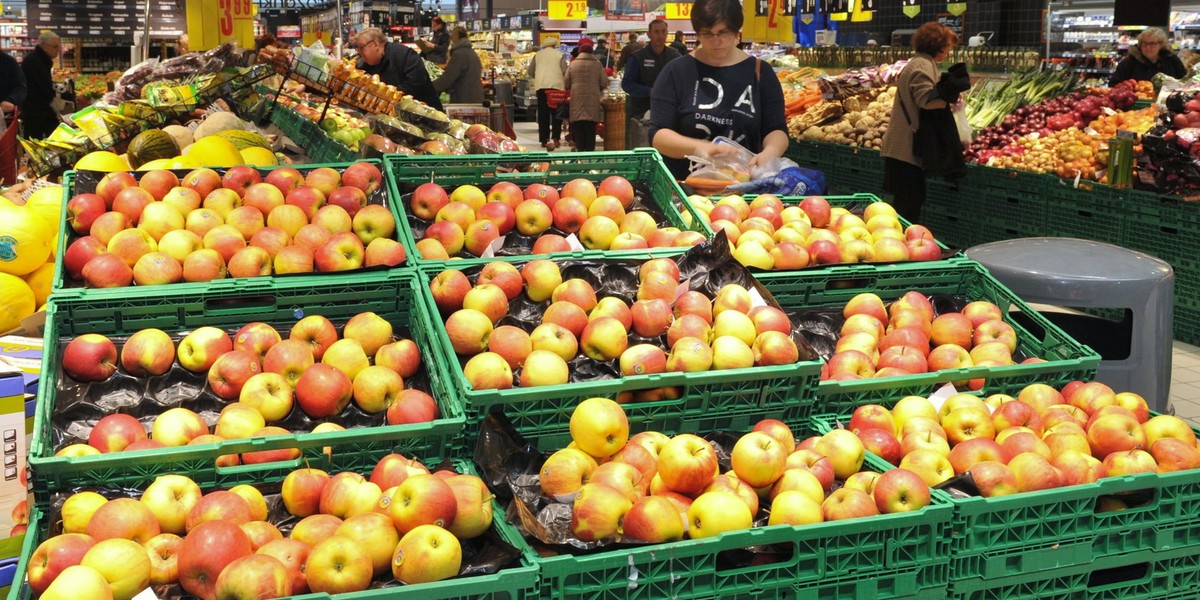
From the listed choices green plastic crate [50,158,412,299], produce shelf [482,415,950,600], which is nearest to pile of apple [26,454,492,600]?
produce shelf [482,415,950,600]

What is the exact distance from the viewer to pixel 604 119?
49.4 feet

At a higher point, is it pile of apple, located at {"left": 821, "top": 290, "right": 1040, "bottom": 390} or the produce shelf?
pile of apple, located at {"left": 821, "top": 290, "right": 1040, "bottom": 390}

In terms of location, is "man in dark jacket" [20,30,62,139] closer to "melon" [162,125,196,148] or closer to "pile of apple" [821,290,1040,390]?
"melon" [162,125,196,148]

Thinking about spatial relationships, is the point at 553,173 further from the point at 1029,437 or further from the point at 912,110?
the point at 912,110

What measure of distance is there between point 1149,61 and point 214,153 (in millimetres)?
8333

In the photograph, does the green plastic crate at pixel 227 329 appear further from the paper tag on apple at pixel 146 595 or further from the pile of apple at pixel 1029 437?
the pile of apple at pixel 1029 437

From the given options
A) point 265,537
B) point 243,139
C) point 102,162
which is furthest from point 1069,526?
point 243,139

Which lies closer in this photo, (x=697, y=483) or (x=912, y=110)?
(x=697, y=483)

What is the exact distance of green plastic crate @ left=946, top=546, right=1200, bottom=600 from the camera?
6.92ft

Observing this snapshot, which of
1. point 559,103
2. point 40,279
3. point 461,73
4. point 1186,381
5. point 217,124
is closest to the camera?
point 40,279

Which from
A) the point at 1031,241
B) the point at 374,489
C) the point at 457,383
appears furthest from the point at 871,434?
the point at 1031,241

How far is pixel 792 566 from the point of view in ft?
6.42

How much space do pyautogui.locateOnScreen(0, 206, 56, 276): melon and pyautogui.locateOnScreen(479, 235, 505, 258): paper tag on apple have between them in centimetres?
175

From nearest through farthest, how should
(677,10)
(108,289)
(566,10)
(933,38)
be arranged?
(108,289)
(933,38)
(566,10)
(677,10)
